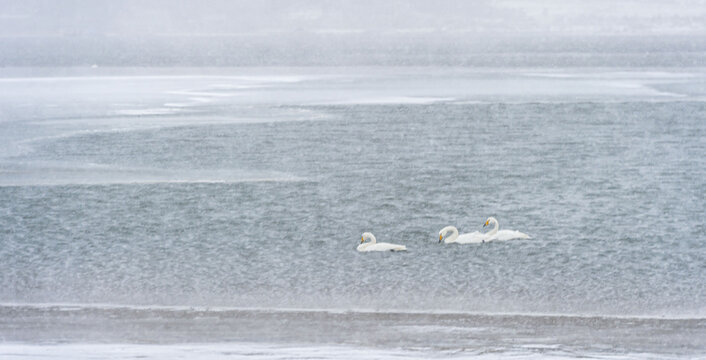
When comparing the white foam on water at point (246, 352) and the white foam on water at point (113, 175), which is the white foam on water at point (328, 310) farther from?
the white foam on water at point (113, 175)

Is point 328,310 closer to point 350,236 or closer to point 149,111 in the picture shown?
point 350,236

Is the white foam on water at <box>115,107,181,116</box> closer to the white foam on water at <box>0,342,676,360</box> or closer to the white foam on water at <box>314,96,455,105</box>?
the white foam on water at <box>314,96,455,105</box>

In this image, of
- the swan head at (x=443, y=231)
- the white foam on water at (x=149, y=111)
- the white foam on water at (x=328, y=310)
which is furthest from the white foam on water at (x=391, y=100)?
the white foam on water at (x=328, y=310)

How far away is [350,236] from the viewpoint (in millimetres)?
15719

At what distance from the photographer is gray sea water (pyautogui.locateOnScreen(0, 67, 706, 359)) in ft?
34.6

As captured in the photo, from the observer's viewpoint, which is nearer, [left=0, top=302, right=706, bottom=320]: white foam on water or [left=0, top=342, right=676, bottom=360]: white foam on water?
[left=0, top=342, right=676, bottom=360]: white foam on water

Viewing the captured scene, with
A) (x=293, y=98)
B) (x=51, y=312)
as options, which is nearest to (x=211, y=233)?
(x=51, y=312)

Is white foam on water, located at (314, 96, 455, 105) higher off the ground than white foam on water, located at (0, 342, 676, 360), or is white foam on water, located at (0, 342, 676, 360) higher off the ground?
white foam on water, located at (314, 96, 455, 105)

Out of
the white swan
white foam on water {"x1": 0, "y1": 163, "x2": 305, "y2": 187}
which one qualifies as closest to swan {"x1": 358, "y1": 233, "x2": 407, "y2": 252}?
the white swan

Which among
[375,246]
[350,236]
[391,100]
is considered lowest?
[375,246]

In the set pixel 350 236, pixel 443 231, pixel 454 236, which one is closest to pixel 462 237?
pixel 454 236

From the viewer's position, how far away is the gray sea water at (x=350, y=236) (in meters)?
10.6

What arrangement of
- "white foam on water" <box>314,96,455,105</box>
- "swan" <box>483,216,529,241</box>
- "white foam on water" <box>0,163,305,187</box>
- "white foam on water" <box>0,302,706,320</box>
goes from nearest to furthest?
"white foam on water" <box>0,302,706,320</box> → "swan" <box>483,216,529,241</box> → "white foam on water" <box>0,163,305,187</box> → "white foam on water" <box>314,96,455,105</box>

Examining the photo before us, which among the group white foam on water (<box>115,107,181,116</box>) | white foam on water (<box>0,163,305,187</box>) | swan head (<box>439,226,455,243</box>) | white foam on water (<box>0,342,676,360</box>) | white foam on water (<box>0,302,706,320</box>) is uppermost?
white foam on water (<box>115,107,181,116</box>)
